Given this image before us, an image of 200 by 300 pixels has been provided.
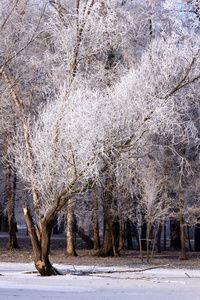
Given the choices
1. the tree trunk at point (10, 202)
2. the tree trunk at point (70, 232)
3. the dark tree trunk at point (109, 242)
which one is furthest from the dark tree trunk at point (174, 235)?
the tree trunk at point (10, 202)

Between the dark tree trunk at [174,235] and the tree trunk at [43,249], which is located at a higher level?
the tree trunk at [43,249]

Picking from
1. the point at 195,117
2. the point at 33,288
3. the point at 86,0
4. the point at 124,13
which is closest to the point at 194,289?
the point at 33,288

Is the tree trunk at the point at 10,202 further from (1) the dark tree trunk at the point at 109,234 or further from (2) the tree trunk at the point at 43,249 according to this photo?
(2) the tree trunk at the point at 43,249

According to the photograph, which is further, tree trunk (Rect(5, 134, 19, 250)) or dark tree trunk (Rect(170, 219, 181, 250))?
dark tree trunk (Rect(170, 219, 181, 250))

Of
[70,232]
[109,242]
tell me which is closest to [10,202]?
[70,232]

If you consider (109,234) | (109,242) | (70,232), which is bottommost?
(109,242)

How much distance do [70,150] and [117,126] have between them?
105 centimetres

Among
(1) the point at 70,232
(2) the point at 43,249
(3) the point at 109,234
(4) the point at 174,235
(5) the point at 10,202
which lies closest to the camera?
(2) the point at 43,249

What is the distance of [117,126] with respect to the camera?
8.36 metres

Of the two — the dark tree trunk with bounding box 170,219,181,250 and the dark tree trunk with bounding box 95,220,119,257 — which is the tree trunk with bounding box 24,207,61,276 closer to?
the dark tree trunk with bounding box 95,220,119,257

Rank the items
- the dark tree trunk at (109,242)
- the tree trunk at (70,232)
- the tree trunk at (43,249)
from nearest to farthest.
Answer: the tree trunk at (43,249) < the tree trunk at (70,232) < the dark tree trunk at (109,242)

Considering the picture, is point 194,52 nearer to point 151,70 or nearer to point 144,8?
point 151,70

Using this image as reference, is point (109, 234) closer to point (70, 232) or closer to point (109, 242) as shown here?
point (109, 242)

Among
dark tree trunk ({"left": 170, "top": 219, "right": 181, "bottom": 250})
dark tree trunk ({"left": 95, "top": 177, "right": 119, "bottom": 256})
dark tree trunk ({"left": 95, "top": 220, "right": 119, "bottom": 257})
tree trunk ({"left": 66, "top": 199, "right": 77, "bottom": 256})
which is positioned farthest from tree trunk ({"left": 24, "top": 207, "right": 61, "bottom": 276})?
dark tree trunk ({"left": 170, "top": 219, "right": 181, "bottom": 250})
